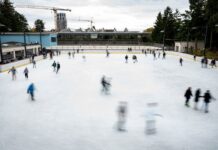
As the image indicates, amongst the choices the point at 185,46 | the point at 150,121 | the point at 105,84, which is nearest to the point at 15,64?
the point at 105,84

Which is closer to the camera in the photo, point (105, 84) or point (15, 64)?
point (105, 84)

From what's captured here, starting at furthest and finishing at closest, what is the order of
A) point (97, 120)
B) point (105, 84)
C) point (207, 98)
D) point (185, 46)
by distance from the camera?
point (185, 46) < point (105, 84) < point (207, 98) < point (97, 120)

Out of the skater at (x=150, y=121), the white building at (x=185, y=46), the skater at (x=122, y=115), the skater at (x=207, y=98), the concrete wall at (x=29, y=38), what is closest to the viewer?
the skater at (x=150, y=121)

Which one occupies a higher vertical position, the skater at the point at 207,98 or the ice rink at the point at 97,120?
the skater at the point at 207,98

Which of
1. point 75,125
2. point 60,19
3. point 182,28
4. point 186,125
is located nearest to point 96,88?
point 75,125

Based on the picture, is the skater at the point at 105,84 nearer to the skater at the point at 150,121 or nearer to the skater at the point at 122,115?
the skater at the point at 122,115

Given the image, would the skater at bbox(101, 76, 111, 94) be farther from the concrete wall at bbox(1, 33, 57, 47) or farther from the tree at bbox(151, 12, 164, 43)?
the tree at bbox(151, 12, 164, 43)

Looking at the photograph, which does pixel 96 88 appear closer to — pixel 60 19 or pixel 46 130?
pixel 46 130

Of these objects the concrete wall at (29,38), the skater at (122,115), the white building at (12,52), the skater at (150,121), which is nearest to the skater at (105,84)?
the skater at (122,115)

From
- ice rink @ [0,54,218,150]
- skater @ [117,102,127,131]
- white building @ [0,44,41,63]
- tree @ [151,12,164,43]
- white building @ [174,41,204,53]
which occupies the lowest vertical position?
ice rink @ [0,54,218,150]

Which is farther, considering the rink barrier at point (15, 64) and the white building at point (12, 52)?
the white building at point (12, 52)

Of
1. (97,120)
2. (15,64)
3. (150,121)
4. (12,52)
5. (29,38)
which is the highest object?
(29,38)

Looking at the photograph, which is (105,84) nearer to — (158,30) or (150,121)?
(150,121)

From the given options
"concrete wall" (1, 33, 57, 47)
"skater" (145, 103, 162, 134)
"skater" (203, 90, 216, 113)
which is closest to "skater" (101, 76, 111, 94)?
"skater" (145, 103, 162, 134)
